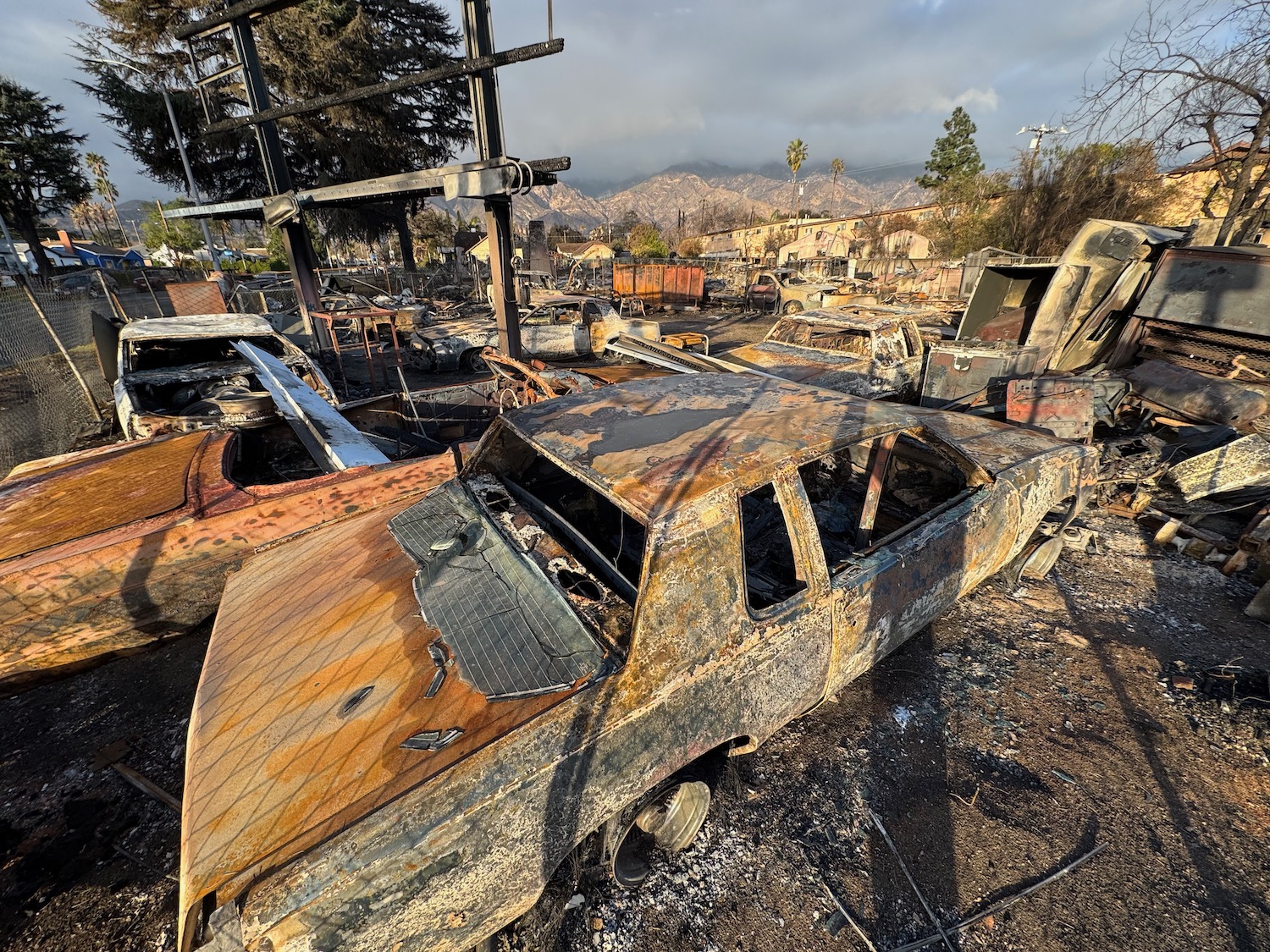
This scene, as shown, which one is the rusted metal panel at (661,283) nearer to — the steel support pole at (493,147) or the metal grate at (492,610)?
the steel support pole at (493,147)

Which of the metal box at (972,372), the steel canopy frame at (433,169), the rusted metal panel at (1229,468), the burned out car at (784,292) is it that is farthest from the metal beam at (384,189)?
the burned out car at (784,292)

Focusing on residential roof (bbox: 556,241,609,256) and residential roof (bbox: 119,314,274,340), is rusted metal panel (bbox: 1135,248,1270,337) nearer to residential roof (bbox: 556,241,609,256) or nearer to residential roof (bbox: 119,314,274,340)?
residential roof (bbox: 119,314,274,340)

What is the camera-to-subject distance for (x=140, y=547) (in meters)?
2.50

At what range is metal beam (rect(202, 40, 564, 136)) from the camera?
624cm

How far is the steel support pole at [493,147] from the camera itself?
6500 millimetres

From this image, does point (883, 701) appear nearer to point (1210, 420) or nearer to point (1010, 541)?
point (1010, 541)

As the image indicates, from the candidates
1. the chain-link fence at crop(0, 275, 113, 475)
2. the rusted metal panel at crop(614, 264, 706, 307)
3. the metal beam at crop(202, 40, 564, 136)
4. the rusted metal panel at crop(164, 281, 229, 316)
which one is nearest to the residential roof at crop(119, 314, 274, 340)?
the chain-link fence at crop(0, 275, 113, 475)

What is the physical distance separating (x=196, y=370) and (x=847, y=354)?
7.99 m

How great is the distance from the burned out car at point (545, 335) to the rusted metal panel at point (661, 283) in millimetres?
11049

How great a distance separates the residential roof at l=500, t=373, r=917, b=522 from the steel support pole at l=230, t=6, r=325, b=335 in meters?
10.1

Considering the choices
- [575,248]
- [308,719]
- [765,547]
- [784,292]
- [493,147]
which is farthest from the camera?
[575,248]

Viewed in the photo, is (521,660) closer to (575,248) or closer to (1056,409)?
(1056,409)

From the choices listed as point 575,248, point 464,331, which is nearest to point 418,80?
point 464,331

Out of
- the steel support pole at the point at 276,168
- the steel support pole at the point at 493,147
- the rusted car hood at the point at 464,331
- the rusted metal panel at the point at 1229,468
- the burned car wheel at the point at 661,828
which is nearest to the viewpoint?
the burned car wheel at the point at 661,828
